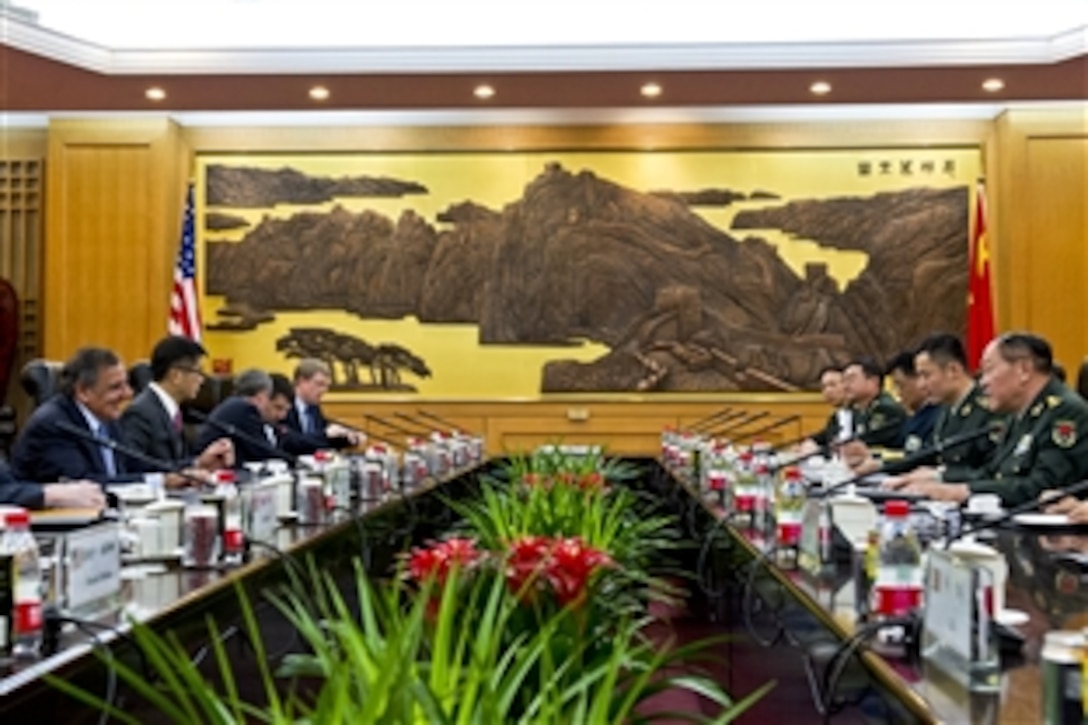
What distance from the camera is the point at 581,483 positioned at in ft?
11.8

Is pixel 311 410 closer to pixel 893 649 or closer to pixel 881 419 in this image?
pixel 881 419

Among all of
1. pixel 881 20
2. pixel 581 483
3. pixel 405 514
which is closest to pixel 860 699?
pixel 581 483

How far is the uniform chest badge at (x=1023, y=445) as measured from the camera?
4008 millimetres

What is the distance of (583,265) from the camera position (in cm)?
888

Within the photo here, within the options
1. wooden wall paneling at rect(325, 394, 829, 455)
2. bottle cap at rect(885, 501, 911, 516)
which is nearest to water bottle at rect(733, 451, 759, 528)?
bottle cap at rect(885, 501, 911, 516)

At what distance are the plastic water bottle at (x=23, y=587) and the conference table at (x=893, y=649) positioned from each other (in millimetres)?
1133

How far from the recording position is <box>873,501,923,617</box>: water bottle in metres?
1.87

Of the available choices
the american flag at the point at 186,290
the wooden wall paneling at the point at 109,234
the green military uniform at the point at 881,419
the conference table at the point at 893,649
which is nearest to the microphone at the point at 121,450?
the conference table at the point at 893,649

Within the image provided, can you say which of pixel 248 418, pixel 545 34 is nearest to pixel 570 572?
pixel 248 418

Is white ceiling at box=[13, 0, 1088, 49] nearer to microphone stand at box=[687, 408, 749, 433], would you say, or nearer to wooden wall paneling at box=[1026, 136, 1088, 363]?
wooden wall paneling at box=[1026, 136, 1088, 363]

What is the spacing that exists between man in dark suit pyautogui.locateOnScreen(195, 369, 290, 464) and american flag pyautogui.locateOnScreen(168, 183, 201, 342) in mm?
2423

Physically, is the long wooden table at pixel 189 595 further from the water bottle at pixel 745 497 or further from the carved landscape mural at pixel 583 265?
the carved landscape mural at pixel 583 265

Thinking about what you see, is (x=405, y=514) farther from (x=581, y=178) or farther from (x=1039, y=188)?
(x=1039, y=188)

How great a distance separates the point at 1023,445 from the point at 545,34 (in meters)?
4.56
